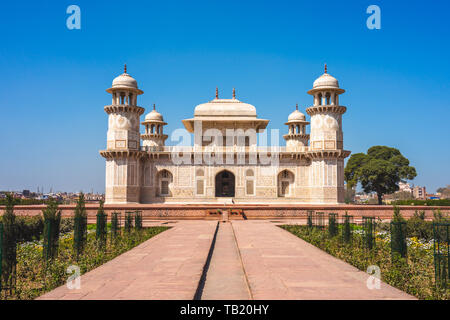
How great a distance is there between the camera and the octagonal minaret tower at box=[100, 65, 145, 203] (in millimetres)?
28875

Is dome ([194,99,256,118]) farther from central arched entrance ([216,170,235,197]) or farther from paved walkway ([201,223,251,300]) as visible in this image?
paved walkway ([201,223,251,300])

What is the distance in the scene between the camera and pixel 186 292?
5.34 meters

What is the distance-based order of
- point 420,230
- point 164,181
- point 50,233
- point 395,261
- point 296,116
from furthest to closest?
point 296,116
point 164,181
point 420,230
point 50,233
point 395,261

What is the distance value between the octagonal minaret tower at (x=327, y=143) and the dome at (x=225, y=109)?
235 inches

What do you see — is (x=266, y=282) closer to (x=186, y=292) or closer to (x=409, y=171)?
(x=186, y=292)

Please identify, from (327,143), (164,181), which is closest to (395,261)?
(327,143)

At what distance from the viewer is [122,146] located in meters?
29.2

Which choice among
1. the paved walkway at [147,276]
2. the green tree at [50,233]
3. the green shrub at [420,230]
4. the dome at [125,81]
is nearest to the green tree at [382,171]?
the dome at [125,81]

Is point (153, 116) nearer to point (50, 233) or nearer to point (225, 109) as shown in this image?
point (225, 109)

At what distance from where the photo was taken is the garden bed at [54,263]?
19.5 ft

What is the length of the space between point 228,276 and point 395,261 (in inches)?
130

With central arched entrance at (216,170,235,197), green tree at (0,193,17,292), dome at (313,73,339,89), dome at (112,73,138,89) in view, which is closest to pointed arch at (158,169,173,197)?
central arched entrance at (216,170,235,197)

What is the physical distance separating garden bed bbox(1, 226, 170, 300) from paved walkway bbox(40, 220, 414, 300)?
1.04 feet
